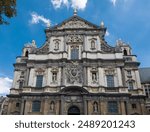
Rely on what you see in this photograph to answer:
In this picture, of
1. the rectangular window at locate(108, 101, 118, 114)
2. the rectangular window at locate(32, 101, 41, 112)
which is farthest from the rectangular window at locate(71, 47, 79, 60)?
the rectangular window at locate(108, 101, 118, 114)

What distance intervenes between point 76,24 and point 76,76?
9449 mm

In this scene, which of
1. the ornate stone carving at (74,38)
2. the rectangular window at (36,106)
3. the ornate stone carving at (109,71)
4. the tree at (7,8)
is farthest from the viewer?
the ornate stone carving at (74,38)

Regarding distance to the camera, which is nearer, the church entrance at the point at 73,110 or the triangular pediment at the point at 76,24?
the church entrance at the point at 73,110

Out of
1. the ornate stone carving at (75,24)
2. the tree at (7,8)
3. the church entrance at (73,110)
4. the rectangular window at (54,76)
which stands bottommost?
the church entrance at (73,110)

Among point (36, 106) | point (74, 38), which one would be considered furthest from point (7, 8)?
point (74, 38)

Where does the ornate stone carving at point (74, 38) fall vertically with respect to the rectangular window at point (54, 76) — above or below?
above

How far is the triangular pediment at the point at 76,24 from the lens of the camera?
31156 millimetres

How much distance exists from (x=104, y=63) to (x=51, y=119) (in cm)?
2203

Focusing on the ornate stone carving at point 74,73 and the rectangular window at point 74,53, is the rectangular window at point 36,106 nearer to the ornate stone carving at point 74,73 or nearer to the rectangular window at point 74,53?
the ornate stone carving at point 74,73

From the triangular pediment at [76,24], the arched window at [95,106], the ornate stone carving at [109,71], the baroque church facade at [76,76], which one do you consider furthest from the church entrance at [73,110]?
the triangular pediment at [76,24]

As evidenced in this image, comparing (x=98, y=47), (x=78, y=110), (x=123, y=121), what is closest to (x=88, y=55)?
(x=98, y=47)

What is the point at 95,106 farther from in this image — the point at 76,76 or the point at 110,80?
the point at 76,76

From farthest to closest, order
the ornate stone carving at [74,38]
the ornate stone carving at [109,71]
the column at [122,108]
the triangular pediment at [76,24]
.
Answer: the triangular pediment at [76,24]
the ornate stone carving at [74,38]
the ornate stone carving at [109,71]
the column at [122,108]

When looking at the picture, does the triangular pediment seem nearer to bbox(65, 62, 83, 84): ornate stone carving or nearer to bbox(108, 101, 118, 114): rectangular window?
bbox(65, 62, 83, 84): ornate stone carving
